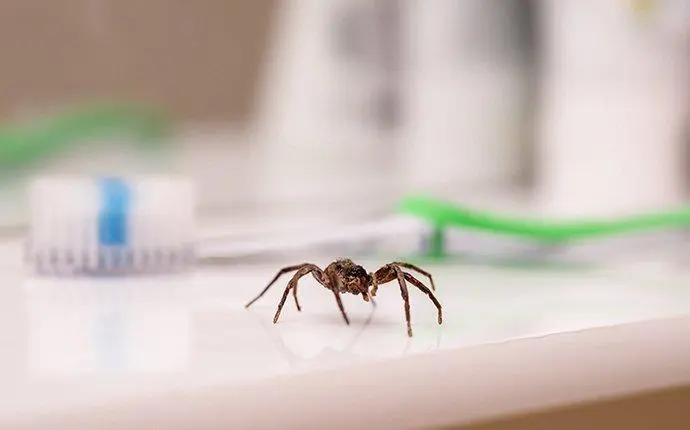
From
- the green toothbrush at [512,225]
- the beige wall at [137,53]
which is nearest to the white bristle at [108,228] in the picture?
the green toothbrush at [512,225]

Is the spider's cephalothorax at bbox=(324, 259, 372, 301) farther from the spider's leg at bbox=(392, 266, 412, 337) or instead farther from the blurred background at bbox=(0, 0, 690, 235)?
the blurred background at bbox=(0, 0, 690, 235)

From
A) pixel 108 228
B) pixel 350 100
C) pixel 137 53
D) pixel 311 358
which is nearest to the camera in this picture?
pixel 311 358

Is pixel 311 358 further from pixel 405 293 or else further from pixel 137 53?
pixel 137 53

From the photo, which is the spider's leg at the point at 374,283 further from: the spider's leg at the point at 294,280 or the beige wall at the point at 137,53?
the beige wall at the point at 137,53

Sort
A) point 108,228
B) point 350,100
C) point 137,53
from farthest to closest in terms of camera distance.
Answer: point 350,100, point 137,53, point 108,228

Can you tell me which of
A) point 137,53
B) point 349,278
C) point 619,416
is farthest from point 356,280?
point 137,53

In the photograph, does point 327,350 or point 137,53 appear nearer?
point 327,350

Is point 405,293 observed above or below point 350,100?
below

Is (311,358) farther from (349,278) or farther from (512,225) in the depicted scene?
(512,225)

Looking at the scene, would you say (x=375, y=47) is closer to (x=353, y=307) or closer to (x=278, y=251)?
(x=278, y=251)
